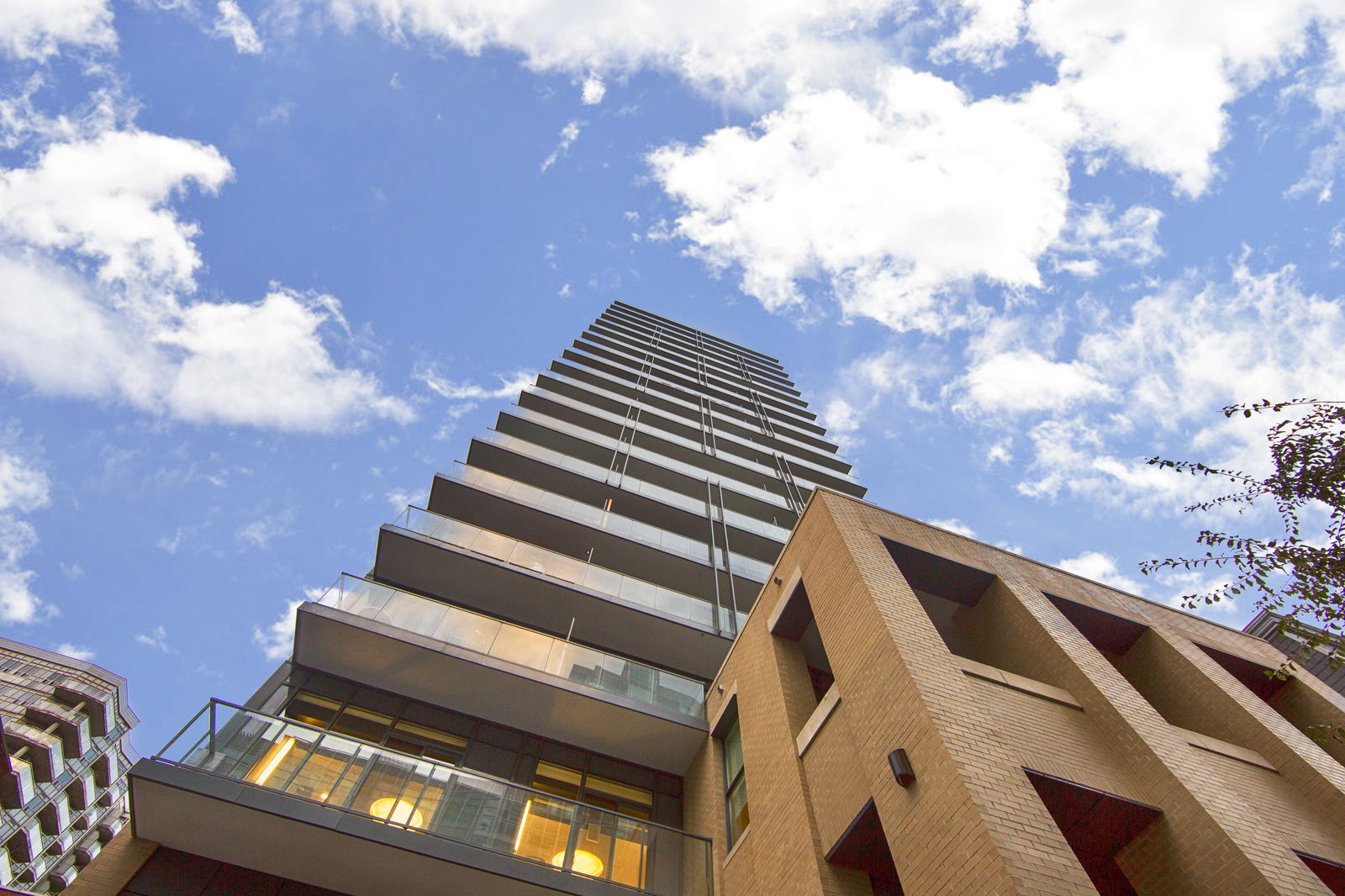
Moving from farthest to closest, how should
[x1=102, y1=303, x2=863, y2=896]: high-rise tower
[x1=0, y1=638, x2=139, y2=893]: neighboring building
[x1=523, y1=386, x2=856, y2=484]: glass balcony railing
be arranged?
[x1=0, y1=638, x2=139, y2=893]: neighboring building, [x1=523, y1=386, x2=856, y2=484]: glass balcony railing, [x1=102, y1=303, x2=863, y2=896]: high-rise tower

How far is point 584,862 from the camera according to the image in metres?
8.88

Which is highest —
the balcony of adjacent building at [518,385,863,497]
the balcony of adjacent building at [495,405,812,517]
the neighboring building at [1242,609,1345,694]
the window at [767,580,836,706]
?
the balcony of adjacent building at [518,385,863,497]

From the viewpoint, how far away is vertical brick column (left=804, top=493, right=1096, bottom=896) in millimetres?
4984

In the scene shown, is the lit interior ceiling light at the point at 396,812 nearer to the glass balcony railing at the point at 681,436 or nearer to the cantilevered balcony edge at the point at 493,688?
the cantilevered balcony edge at the point at 493,688

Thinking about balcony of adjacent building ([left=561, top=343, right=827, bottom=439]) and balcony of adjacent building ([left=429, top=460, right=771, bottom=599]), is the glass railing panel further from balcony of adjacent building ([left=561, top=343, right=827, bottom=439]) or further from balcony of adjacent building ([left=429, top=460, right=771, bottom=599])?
balcony of adjacent building ([left=429, top=460, right=771, bottom=599])

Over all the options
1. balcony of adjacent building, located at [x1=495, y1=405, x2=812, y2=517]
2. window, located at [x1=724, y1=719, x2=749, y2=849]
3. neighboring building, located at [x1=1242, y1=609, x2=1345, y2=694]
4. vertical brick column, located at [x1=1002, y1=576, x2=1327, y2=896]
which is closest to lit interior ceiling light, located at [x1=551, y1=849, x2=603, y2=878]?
window, located at [x1=724, y1=719, x2=749, y2=849]

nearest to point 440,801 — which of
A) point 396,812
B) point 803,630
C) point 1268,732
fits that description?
point 396,812

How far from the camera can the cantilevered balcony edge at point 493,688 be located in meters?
11.3

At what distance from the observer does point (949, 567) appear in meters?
10.2

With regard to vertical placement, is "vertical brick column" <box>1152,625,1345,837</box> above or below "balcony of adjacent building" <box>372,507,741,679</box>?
below

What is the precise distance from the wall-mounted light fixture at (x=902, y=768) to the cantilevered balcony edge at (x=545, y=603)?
8003 mm

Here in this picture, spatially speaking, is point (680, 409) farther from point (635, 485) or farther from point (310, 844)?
point (310, 844)

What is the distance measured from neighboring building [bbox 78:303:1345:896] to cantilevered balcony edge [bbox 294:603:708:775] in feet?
0.18

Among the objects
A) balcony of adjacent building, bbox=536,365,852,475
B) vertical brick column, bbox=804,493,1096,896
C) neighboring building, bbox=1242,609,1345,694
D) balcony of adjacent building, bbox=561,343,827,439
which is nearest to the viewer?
vertical brick column, bbox=804,493,1096,896
